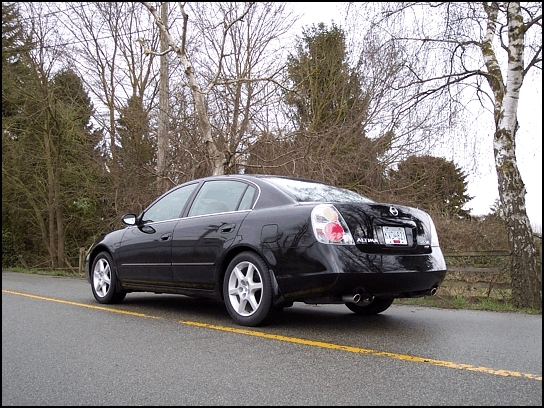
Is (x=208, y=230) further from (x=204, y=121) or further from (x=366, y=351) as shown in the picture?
(x=204, y=121)

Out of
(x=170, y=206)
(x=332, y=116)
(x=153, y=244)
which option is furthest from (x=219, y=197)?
(x=332, y=116)

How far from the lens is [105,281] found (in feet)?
23.9

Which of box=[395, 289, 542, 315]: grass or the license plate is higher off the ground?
the license plate

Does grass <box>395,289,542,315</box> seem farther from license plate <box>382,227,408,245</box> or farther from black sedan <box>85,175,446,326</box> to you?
license plate <box>382,227,408,245</box>

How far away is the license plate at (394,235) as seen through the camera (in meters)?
5.03

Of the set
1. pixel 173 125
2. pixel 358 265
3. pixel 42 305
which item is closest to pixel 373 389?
pixel 358 265

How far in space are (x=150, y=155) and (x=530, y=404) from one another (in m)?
14.5

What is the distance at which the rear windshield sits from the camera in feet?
17.9

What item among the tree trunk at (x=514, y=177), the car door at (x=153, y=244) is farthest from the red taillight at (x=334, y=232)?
the tree trunk at (x=514, y=177)

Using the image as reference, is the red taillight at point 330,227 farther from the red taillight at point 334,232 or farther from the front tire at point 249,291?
the front tire at point 249,291

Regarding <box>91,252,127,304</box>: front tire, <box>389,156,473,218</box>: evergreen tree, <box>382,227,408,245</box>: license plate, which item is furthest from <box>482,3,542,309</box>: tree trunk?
<box>389,156,473,218</box>: evergreen tree

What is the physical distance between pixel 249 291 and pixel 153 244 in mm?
1657

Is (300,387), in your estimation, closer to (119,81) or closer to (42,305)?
(42,305)

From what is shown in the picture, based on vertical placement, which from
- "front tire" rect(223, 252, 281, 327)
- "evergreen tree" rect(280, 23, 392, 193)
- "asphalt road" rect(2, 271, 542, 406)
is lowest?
"asphalt road" rect(2, 271, 542, 406)
